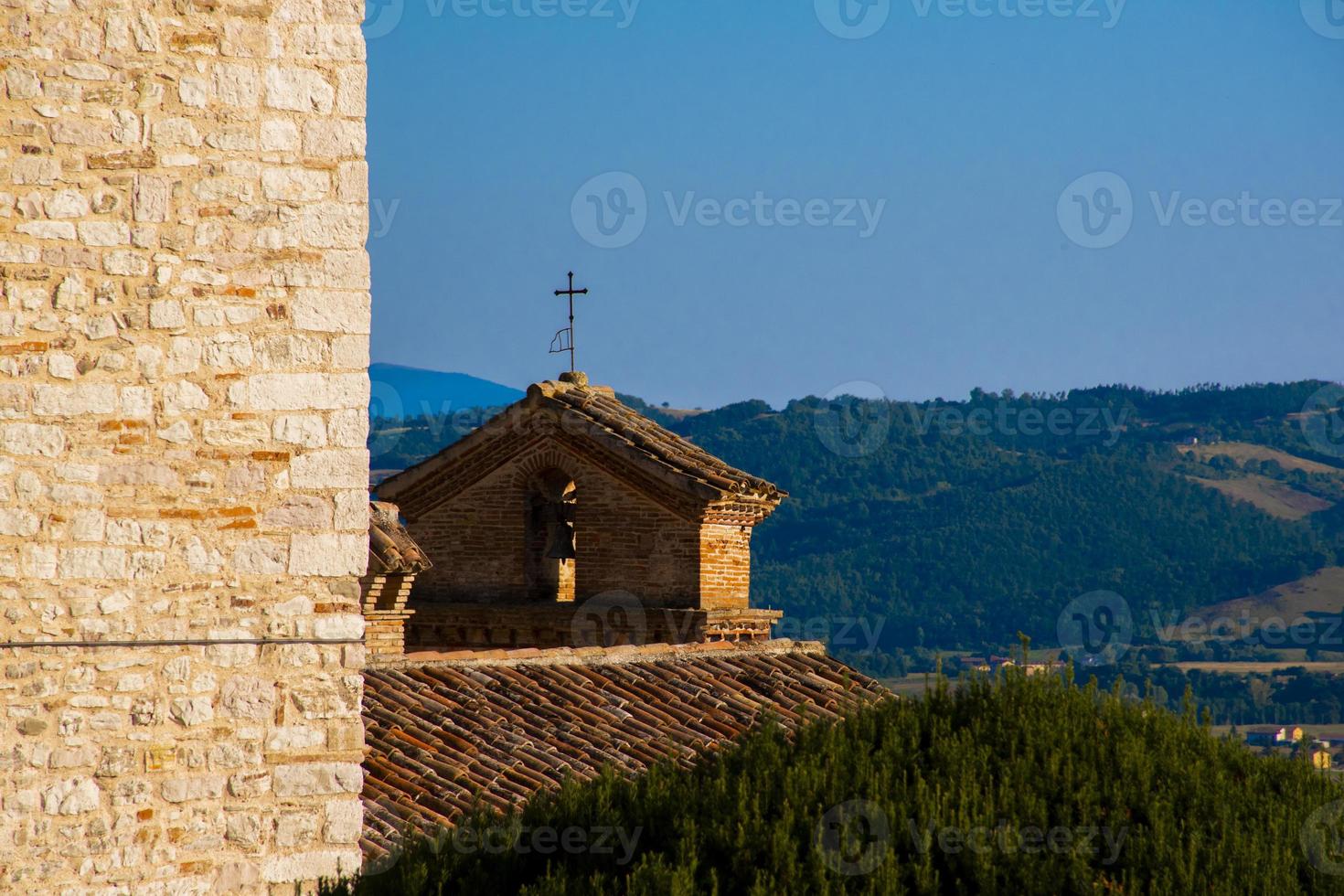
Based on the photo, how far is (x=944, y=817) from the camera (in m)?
6.88

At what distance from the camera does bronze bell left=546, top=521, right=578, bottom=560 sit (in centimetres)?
1730

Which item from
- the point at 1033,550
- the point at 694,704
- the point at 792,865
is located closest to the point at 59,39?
the point at 792,865

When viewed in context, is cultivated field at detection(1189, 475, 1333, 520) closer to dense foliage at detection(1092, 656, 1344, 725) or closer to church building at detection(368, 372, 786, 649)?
dense foliage at detection(1092, 656, 1344, 725)
